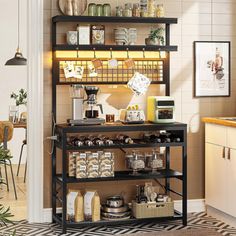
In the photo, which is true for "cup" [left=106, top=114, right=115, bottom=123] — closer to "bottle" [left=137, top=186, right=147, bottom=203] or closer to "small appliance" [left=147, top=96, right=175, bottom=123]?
"small appliance" [left=147, top=96, right=175, bottom=123]

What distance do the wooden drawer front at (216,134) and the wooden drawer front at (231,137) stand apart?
0.20 ft

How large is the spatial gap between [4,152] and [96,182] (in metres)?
3.57

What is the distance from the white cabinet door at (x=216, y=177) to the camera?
219 inches

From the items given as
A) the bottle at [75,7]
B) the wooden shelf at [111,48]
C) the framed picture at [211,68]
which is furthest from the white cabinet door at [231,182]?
the bottle at [75,7]

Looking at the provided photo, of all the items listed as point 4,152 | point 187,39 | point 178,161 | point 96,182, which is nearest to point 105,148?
point 96,182

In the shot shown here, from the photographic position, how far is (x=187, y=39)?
5.96 metres

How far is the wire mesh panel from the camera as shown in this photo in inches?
220

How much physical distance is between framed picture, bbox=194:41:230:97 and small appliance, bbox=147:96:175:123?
0.53 meters

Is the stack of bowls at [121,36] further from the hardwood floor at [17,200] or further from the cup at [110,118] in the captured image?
the hardwood floor at [17,200]

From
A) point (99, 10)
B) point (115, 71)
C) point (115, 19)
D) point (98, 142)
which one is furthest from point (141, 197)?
point (99, 10)

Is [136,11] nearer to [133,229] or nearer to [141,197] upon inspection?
[141,197]

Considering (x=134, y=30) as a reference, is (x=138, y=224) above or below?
below

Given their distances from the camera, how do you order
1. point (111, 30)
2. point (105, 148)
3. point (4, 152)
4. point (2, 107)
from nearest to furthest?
point (4, 152) < point (105, 148) < point (111, 30) < point (2, 107)

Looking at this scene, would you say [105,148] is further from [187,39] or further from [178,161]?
[187,39]
